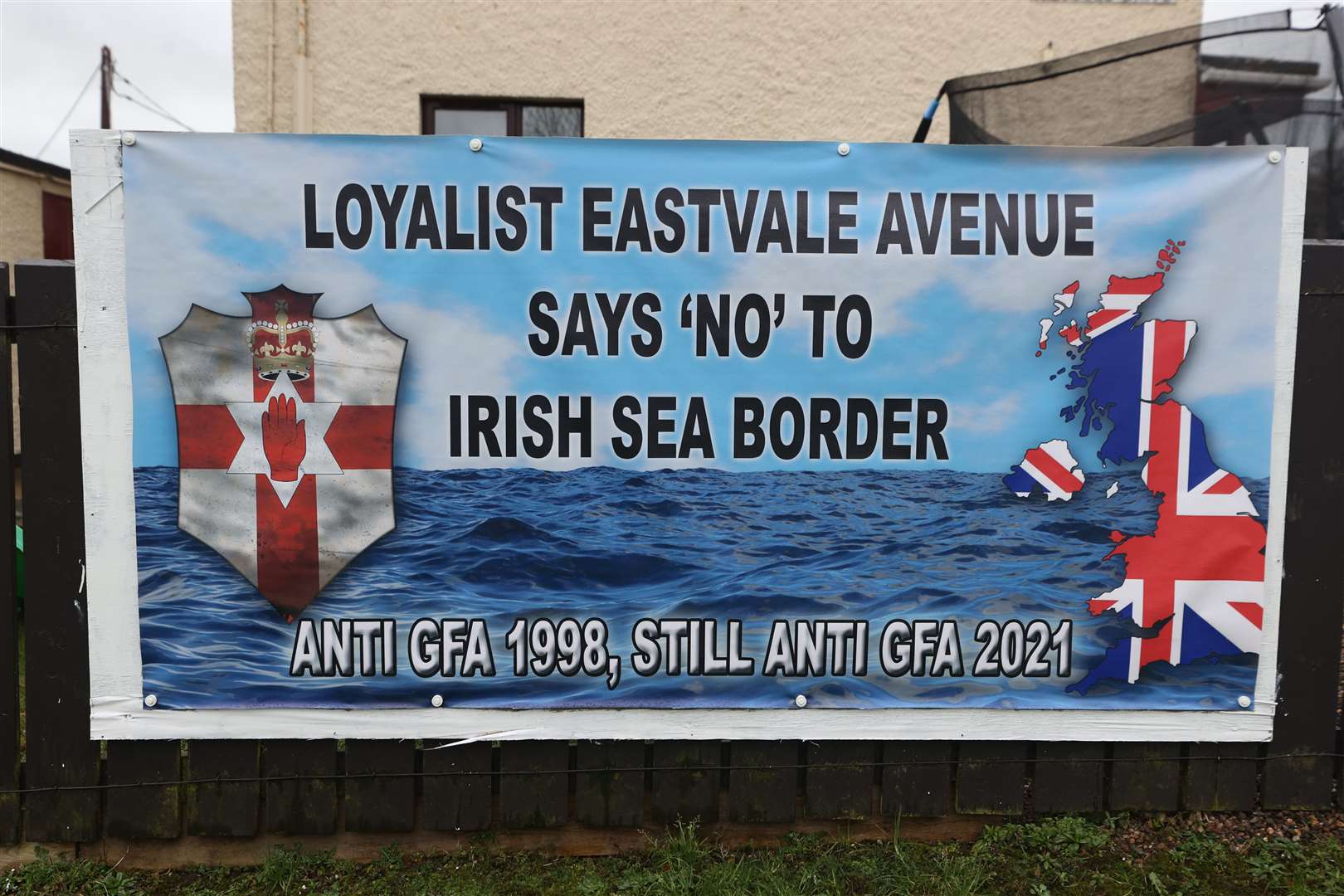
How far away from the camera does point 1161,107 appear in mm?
3270

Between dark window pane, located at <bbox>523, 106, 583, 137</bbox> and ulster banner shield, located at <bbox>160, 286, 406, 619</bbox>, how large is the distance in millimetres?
3960

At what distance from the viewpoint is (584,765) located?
2764 millimetres

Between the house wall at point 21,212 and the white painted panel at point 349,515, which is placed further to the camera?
the house wall at point 21,212

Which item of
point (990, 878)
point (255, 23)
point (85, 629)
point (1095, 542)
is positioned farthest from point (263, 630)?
point (255, 23)

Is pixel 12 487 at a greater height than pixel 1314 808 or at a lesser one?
greater

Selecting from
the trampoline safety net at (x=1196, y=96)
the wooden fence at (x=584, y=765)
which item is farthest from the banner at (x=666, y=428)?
the trampoline safety net at (x=1196, y=96)

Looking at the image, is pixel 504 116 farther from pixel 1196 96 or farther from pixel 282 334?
pixel 1196 96

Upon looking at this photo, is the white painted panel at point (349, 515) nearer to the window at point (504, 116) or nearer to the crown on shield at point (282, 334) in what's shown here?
the crown on shield at point (282, 334)

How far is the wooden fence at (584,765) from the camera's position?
265cm

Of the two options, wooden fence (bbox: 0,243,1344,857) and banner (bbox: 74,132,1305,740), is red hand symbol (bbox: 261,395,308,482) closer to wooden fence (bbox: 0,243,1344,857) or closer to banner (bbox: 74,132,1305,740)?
banner (bbox: 74,132,1305,740)

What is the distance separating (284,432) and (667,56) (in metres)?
4.43

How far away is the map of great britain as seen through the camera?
8.73ft

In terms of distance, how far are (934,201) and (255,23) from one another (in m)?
5.24

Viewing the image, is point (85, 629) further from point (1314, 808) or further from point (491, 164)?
point (1314, 808)
